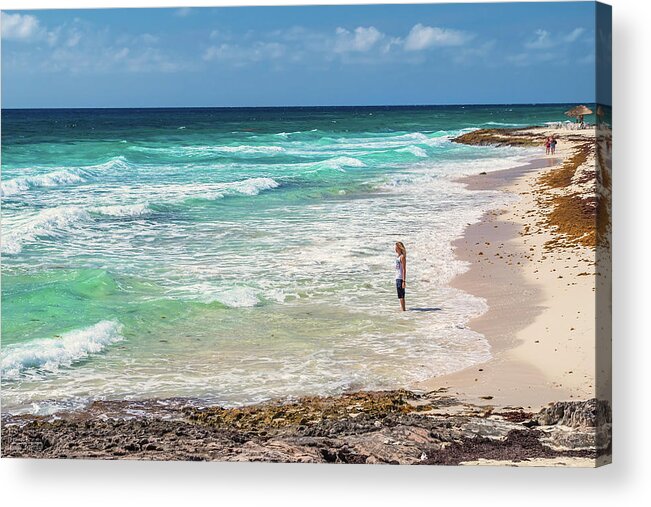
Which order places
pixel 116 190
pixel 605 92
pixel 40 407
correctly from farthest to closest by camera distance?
pixel 116 190
pixel 40 407
pixel 605 92

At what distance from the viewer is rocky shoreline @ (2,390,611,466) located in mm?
11070

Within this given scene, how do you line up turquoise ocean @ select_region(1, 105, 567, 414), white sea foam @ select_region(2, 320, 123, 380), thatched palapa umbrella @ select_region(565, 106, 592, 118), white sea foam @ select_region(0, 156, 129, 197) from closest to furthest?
thatched palapa umbrella @ select_region(565, 106, 592, 118) → turquoise ocean @ select_region(1, 105, 567, 414) → white sea foam @ select_region(2, 320, 123, 380) → white sea foam @ select_region(0, 156, 129, 197)

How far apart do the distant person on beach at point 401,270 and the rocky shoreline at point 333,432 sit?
44.3 inches

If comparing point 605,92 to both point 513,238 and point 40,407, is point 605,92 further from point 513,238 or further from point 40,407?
point 40,407

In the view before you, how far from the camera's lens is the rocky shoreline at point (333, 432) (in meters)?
11.1

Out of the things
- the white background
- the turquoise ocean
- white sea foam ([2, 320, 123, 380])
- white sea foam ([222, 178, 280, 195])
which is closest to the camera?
the white background

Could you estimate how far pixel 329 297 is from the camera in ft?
41.0

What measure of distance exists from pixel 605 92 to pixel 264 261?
3.37 m

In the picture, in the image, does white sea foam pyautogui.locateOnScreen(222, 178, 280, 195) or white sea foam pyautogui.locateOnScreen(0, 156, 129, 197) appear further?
white sea foam pyautogui.locateOnScreen(222, 178, 280, 195)

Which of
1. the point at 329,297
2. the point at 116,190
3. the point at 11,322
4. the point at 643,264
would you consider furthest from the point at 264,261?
the point at 643,264

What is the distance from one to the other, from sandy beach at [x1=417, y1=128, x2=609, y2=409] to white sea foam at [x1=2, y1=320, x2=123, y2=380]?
9.35 ft

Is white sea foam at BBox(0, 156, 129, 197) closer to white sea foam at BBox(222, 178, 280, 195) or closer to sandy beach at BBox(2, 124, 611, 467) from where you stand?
white sea foam at BBox(222, 178, 280, 195)

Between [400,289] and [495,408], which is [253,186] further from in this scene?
[495,408]

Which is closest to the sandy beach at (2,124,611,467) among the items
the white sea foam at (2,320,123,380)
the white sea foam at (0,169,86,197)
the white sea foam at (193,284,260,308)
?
the white sea foam at (2,320,123,380)
